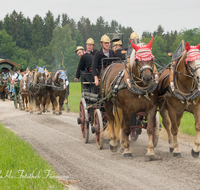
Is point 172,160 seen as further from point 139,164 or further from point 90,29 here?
point 90,29

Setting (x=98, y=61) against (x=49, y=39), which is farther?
(x=49, y=39)

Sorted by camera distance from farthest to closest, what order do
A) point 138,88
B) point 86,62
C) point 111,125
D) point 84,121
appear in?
1. point 86,62
2. point 84,121
3. point 111,125
4. point 138,88

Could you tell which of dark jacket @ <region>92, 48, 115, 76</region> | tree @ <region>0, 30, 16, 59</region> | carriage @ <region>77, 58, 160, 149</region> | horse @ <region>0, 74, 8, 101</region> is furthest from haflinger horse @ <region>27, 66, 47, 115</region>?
tree @ <region>0, 30, 16, 59</region>

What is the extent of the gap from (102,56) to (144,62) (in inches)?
102

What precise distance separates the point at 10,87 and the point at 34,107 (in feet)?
32.8

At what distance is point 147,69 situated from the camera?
17.7 feet

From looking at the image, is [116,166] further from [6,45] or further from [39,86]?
[6,45]

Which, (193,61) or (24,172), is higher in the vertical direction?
(193,61)

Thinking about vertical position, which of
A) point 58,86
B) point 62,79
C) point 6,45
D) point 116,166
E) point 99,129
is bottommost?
point 116,166

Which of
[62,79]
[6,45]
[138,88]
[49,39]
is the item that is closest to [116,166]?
[138,88]

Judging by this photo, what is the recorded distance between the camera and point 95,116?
25.4 feet

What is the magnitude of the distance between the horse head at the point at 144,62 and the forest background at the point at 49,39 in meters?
58.7

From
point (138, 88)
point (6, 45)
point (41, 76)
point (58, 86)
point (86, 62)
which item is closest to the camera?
point (138, 88)

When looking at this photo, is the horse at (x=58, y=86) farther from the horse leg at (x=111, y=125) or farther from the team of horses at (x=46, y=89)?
the horse leg at (x=111, y=125)
